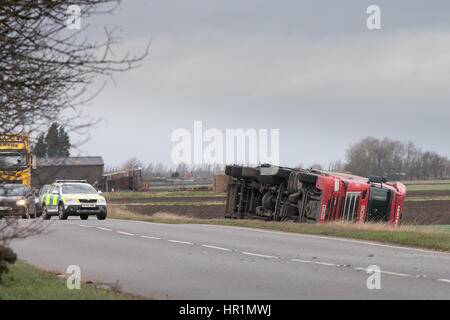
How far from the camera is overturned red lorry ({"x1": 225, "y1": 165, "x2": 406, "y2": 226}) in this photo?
26.7 meters

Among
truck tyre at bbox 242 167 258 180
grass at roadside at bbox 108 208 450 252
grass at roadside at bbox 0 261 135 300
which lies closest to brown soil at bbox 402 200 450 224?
truck tyre at bbox 242 167 258 180

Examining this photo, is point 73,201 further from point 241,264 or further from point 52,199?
point 241,264

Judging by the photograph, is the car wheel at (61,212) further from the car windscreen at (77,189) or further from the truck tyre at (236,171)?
the truck tyre at (236,171)

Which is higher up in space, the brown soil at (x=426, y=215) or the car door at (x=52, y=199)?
the car door at (x=52, y=199)

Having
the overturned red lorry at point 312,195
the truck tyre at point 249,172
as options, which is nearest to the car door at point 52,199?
the overturned red lorry at point 312,195

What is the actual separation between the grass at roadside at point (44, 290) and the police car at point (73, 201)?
21194 mm

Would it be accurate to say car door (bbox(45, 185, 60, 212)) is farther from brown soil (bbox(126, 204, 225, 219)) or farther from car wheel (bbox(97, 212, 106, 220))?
brown soil (bbox(126, 204, 225, 219))

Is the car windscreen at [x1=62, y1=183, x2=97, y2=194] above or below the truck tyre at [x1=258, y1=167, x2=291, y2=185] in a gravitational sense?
below

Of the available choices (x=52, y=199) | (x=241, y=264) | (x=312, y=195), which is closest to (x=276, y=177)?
(x=312, y=195)

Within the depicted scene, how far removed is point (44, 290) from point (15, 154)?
168 centimetres

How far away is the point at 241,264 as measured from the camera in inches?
559

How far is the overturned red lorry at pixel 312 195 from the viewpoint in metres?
26.7
